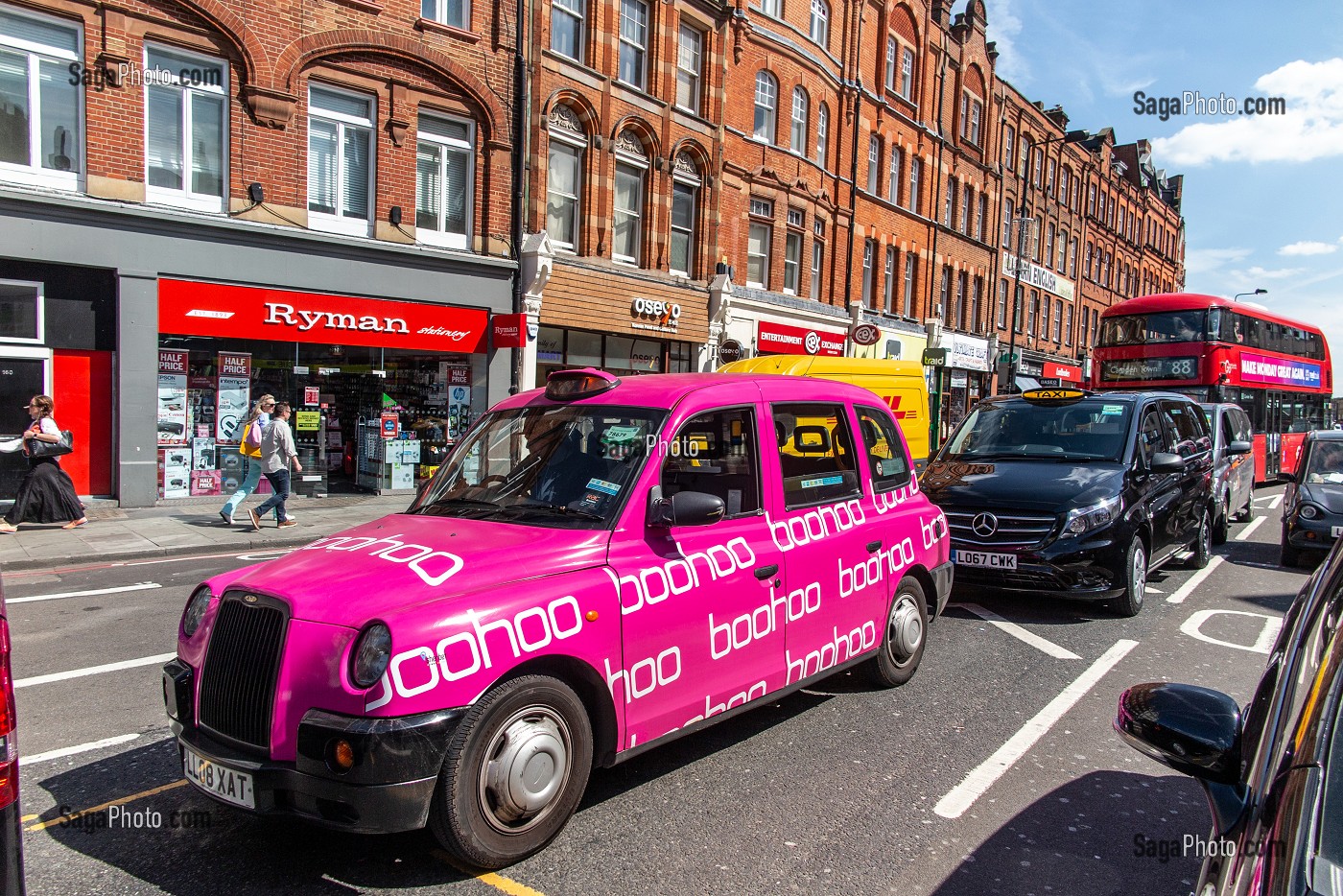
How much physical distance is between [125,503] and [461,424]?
6.19 m

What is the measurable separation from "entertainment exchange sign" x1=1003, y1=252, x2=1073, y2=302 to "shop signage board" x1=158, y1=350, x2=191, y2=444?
35379 millimetres

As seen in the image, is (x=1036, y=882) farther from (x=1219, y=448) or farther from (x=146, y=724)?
(x=1219, y=448)

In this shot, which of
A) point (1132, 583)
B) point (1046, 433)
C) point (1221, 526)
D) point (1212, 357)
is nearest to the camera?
point (1132, 583)

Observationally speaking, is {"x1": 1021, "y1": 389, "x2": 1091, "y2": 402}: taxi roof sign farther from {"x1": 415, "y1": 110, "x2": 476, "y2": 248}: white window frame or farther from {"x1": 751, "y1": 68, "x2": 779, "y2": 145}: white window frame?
{"x1": 751, "y1": 68, "x2": 779, "y2": 145}: white window frame

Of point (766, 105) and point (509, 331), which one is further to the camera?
point (766, 105)

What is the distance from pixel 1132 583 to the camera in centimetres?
764

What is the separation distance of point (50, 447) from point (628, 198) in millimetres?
13289

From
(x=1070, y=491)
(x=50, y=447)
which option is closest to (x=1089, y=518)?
(x=1070, y=491)

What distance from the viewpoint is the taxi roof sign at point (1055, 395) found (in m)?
9.05

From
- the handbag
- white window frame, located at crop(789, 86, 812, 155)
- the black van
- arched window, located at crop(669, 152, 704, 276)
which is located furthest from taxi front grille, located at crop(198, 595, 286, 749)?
white window frame, located at crop(789, 86, 812, 155)

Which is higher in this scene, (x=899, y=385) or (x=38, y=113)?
(x=38, y=113)

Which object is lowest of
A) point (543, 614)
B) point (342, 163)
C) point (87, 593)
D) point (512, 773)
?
point (87, 593)

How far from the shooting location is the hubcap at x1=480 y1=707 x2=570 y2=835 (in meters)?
3.21

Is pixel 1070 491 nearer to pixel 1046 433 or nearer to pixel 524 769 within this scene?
pixel 1046 433
